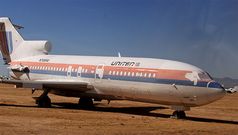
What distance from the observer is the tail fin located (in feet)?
127

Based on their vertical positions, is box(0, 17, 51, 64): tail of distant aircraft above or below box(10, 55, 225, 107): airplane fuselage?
above

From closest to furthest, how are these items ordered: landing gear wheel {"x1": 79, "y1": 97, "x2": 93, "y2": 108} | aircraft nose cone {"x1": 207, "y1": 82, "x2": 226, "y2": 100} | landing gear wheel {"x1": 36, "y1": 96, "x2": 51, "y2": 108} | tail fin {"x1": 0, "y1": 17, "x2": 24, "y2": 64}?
aircraft nose cone {"x1": 207, "y1": 82, "x2": 226, "y2": 100}, landing gear wheel {"x1": 36, "y1": 96, "x2": 51, "y2": 108}, landing gear wheel {"x1": 79, "y1": 97, "x2": 93, "y2": 108}, tail fin {"x1": 0, "y1": 17, "x2": 24, "y2": 64}

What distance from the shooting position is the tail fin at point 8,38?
38844 mm

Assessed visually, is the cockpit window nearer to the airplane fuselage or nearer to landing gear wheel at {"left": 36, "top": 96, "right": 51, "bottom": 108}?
the airplane fuselage

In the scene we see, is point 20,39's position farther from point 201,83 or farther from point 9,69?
point 201,83

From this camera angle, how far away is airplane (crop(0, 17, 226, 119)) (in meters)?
23.3

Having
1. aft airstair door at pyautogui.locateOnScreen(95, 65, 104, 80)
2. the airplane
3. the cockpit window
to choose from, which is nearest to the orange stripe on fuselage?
the airplane

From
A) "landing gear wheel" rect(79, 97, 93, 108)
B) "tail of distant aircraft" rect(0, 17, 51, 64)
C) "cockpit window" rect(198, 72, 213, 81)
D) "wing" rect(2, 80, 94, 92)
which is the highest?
"tail of distant aircraft" rect(0, 17, 51, 64)

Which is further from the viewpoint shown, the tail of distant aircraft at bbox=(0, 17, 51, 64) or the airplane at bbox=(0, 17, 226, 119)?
the tail of distant aircraft at bbox=(0, 17, 51, 64)

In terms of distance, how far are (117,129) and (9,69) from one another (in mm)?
22209

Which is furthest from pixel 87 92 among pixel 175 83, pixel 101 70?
pixel 175 83

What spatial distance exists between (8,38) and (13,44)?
0.78m

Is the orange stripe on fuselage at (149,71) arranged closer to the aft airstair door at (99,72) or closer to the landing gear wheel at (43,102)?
the aft airstair door at (99,72)

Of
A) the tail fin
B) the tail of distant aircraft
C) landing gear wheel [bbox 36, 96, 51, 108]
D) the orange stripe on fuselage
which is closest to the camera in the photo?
the orange stripe on fuselage
